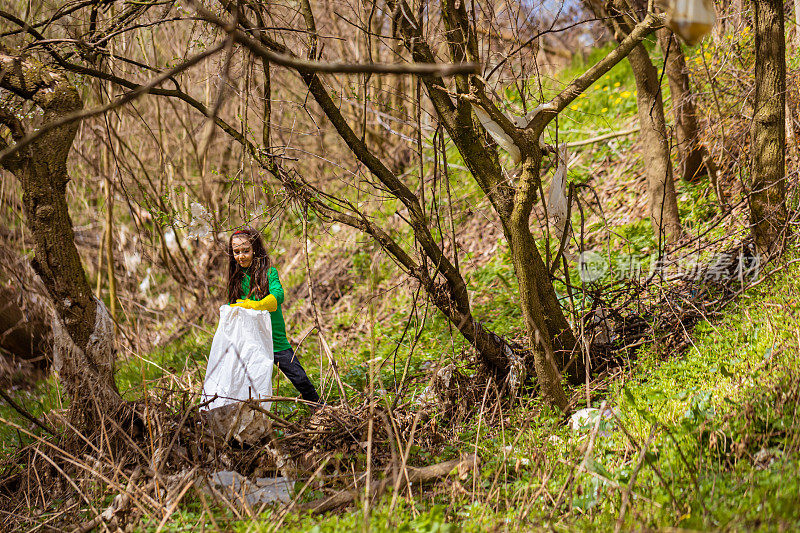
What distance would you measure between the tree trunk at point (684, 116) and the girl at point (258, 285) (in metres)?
3.94

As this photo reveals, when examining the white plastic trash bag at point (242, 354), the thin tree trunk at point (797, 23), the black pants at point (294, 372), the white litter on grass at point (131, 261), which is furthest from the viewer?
the white litter on grass at point (131, 261)

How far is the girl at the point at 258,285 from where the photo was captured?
14.3 feet

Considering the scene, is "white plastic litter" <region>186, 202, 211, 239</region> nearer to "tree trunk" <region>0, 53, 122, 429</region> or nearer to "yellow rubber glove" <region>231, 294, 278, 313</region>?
"yellow rubber glove" <region>231, 294, 278, 313</region>

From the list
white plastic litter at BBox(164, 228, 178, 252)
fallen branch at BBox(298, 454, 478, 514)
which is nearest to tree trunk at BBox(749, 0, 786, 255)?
fallen branch at BBox(298, 454, 478, 514)

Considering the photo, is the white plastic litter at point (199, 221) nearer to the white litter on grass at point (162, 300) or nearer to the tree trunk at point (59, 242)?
the tree trunk at point (59, 242)

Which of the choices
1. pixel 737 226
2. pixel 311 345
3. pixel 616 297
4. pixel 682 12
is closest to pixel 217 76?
pixel 682 12

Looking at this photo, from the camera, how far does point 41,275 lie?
3756 millimetres

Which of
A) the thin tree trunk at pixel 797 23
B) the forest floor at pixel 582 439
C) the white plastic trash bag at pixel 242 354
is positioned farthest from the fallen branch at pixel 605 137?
the white plastic trash bag at pixel 242 354

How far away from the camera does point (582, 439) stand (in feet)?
10.6

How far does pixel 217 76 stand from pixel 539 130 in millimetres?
2120

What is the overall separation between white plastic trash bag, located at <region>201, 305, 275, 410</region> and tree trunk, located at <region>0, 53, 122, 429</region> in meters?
0.63

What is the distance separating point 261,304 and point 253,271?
0.32m

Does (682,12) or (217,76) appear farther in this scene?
(217,76)

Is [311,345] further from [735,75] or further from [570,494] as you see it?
[735,75]
